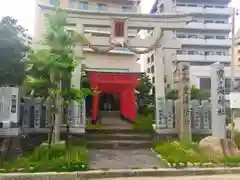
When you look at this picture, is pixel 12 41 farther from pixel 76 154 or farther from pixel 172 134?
pixel 172 134

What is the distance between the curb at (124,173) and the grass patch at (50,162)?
0.35 metres

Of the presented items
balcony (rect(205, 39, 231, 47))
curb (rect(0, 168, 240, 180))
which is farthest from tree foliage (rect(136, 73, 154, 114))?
curb (rect(0, 168, 240, 180))

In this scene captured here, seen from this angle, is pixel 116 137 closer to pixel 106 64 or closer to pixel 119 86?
pixel 119 86

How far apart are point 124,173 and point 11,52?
18.2ft

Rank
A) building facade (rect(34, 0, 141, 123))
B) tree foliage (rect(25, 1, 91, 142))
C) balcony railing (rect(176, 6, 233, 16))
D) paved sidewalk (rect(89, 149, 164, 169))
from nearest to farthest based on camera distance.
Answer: paved sidewalk (rect(89, 149, 164, 169))
tree foliage (rect(25, 1, 91, 142))
building facade (rect(34, 0, 141, 123))
balcony railing (rect(176, 6, 233, 16))

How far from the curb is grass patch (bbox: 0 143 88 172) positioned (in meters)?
0.35

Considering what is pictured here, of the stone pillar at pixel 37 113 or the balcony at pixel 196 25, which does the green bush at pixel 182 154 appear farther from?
the balcony at pixel 196 25

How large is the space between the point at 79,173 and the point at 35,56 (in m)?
3.96

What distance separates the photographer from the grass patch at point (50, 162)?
745 cm

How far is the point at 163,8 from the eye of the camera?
36.1 meters

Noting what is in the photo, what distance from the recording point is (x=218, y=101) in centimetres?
1006

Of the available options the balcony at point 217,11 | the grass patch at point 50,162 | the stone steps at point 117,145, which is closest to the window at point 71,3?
the balcony at point 217,11

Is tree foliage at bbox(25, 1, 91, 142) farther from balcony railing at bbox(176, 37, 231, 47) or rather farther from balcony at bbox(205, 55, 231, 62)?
balcony at bbox(205, 55, 231, 62)

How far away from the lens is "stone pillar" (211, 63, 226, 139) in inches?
386
